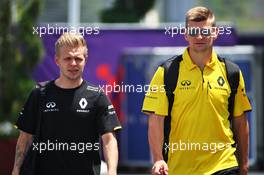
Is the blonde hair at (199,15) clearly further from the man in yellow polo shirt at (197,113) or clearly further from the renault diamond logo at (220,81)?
the renault diamond logo at (220,81)

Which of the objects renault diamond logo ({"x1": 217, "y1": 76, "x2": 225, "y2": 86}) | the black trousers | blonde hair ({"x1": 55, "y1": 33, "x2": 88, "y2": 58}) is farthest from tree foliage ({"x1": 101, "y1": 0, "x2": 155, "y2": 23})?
the black trousers

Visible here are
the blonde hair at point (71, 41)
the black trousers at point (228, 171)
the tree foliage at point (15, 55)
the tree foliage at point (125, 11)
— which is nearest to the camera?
the black trousers at point (228, 171)

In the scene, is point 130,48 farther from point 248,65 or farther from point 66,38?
point 66,38

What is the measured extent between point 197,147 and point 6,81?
7293 mm

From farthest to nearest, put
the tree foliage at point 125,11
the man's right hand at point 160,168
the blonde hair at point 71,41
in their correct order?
the tree foliage at point 125,11, the blonde hair at point 71,41, the man's right hand at point 160,168

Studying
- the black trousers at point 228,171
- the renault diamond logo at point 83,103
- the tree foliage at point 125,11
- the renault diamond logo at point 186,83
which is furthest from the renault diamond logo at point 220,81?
the tree foliage at point 125,11

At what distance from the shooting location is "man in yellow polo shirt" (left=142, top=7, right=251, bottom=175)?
5527mm

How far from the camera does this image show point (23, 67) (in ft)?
40.6

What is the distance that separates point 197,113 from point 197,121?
0.05 meters

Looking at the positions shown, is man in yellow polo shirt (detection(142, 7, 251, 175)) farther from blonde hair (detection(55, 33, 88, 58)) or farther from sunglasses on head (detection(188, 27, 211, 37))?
blonde hair (detection(55, 33, 88, 58))

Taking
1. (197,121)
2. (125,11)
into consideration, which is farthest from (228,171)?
(125,11)

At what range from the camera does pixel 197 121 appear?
5520 millimetres

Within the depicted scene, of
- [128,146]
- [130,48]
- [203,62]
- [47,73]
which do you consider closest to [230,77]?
[203,62]

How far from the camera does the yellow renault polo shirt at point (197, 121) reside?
5527mm
